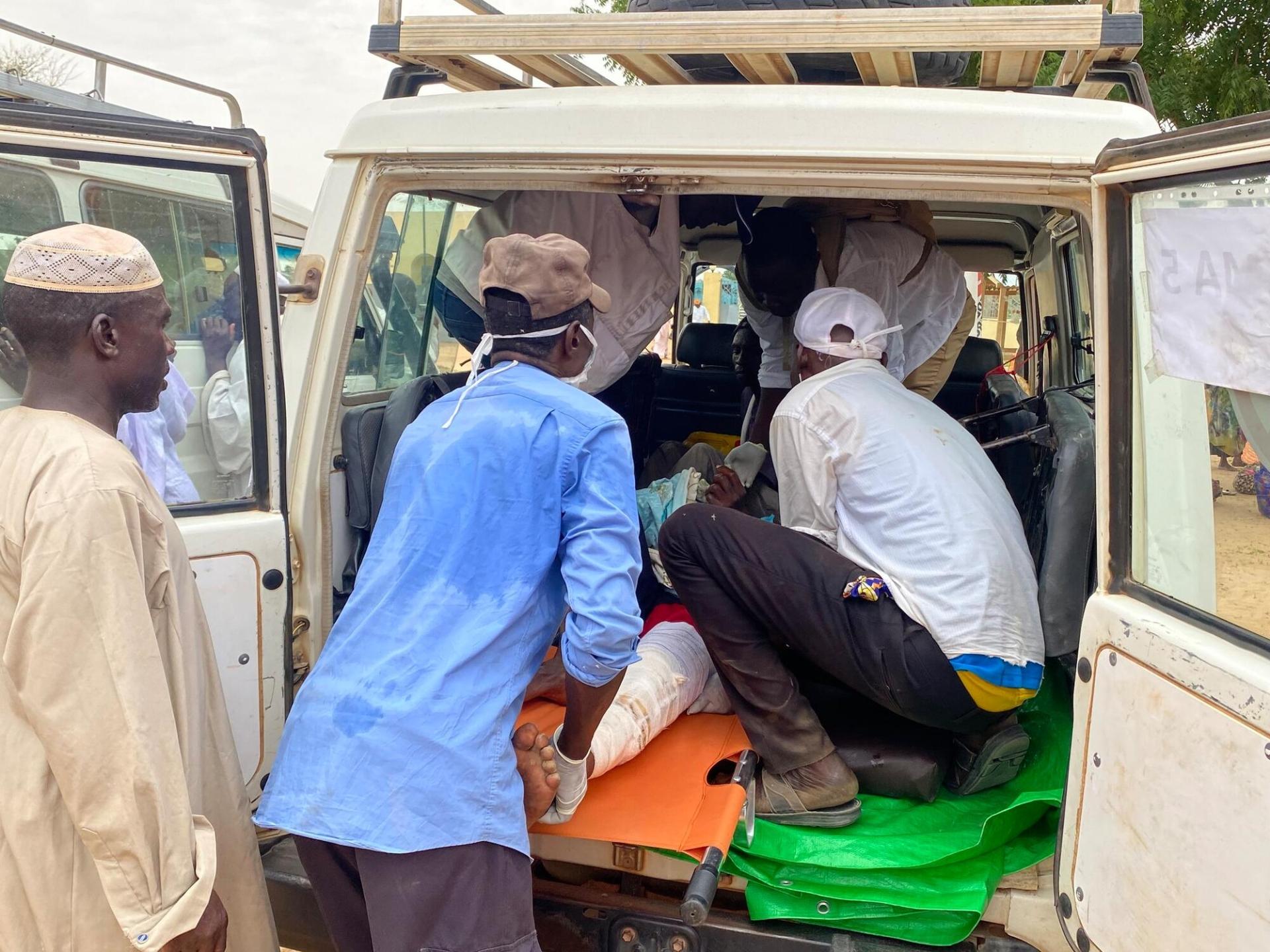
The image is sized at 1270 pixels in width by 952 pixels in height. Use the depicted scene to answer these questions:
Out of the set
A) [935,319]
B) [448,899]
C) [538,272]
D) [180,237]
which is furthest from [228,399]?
[935,319]

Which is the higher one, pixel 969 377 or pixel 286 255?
pixel 286 255

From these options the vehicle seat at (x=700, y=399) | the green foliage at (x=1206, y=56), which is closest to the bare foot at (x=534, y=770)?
the vehicle seat at (x=700, y=399)

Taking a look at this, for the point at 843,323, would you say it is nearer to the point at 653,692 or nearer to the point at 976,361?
the point at 653,692

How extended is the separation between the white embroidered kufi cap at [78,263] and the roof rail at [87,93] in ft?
2.38

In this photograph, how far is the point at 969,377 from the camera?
5.25 metres

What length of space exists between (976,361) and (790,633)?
3235 millimetres

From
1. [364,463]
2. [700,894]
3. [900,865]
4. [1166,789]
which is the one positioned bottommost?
[900,865]

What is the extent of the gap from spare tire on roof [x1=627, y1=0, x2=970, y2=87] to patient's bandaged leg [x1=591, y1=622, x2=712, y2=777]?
158cm

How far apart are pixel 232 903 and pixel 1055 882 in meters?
1.53

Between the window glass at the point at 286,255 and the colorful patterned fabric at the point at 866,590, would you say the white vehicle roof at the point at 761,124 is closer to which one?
the colorful patterned fabric at the point at 866,590

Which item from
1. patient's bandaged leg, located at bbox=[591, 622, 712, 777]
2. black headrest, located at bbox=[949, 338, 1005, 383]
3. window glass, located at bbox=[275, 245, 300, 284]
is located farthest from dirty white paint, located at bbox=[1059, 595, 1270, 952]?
window glass, located at bbox=[275, 245, 300, 284]

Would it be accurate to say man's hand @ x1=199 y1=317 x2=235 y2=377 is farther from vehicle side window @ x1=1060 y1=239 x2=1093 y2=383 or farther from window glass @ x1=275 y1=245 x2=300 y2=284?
window glass @ x1=275 y1=245 x2=300 y2=284

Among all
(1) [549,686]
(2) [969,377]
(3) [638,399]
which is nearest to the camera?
(1) [549,686]

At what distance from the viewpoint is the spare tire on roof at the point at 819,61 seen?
2.71 meters
